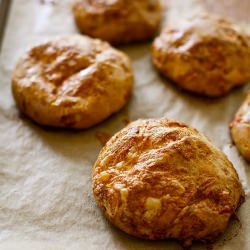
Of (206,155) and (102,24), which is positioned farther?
(102,24)

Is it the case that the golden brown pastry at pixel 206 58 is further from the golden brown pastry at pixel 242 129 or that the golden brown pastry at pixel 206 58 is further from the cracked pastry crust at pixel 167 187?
the cracked pastry crust at pixel 167 187

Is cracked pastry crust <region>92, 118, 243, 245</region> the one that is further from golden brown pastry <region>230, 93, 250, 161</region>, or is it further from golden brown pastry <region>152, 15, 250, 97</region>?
golden brown pastry <region>152, 15, 250, 97</region>

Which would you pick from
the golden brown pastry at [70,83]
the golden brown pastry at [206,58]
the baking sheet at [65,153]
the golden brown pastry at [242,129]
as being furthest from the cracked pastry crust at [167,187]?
the golden brown pastry at [206,58]

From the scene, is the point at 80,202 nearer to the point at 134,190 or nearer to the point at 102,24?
the point at 134,190

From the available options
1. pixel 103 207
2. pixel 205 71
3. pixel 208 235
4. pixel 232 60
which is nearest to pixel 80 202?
pixel 103 207

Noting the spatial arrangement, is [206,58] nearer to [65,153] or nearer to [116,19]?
[116,19]
